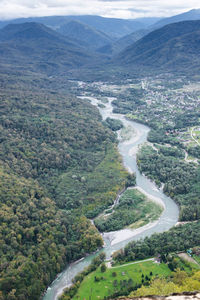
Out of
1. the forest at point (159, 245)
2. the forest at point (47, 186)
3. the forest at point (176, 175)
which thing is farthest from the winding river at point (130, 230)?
the forest at point (159, 245)

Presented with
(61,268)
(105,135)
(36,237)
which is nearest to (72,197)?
(36,237)

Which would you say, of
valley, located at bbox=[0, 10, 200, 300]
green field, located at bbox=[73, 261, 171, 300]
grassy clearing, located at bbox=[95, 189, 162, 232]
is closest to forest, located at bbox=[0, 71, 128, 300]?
valley, located at bbox=[0, 10, 200, 300]

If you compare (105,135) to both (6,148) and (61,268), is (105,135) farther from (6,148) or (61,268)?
(61,268)

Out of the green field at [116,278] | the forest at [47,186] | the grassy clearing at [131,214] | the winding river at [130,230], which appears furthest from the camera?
the grassy clearing at [131,214]

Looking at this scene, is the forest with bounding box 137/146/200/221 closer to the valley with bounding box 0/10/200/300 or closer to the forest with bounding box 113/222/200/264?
the valley with bounding box 0/10/200/300

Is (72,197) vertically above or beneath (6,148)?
beneath

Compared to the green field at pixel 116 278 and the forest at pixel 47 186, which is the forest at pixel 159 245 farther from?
the forest at pixel 47 186
